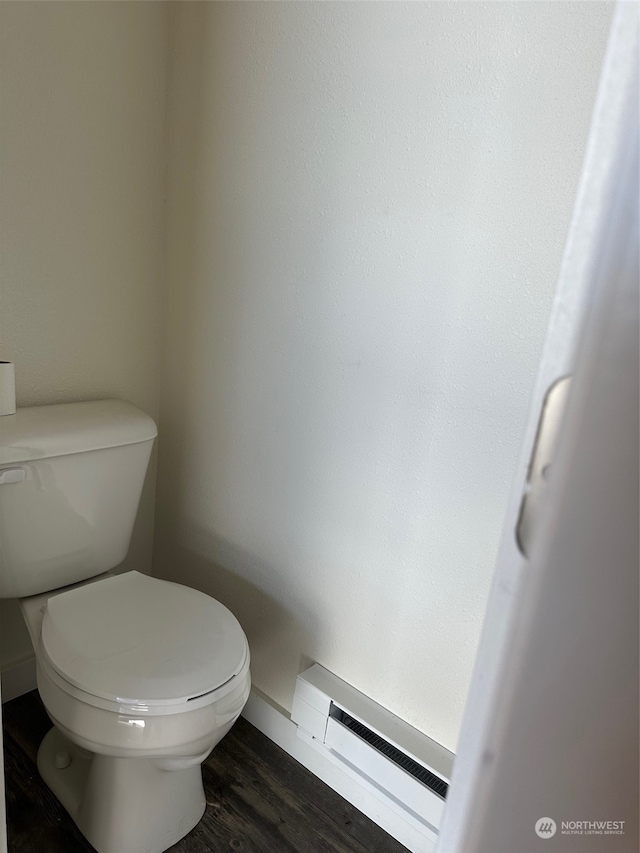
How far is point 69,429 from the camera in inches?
53.4

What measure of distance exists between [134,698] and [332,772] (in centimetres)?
62

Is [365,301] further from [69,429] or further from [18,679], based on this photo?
[18,679]

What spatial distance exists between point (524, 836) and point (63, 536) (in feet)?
4.10

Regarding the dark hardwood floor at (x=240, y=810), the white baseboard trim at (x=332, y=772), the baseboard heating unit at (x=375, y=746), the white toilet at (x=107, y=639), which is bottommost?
the dark hardwood floor at (x=240, y=810)

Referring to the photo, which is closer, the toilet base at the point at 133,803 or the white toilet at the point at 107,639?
the white toilet at the point at 107,639

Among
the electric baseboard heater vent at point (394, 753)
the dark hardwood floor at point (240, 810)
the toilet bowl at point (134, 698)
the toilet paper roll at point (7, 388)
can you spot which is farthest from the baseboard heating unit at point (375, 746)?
the toilet paper roll at point (7, 388)

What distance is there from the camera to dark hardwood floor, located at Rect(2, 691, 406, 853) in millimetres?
1300

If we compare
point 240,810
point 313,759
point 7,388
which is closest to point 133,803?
point 240,810

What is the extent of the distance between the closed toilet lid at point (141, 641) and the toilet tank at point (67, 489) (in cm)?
11

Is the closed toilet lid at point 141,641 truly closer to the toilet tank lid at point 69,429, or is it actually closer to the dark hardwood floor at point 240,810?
the toilet tank lid at point 69,429

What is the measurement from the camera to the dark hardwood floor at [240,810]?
4.26ft

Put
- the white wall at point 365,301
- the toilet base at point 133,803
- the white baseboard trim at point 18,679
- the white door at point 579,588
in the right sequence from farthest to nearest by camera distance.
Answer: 1. the white baseboard trim at point 18,679
2. the toilet base at point 133,803
3. the white wall at point 365,301
4. the white door at point 579,588

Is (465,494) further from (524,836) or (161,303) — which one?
(161,303)

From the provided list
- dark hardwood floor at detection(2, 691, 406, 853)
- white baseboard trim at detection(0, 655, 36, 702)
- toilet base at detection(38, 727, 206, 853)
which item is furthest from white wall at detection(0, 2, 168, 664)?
toilet base at detection(38, 727, 206, 853)
